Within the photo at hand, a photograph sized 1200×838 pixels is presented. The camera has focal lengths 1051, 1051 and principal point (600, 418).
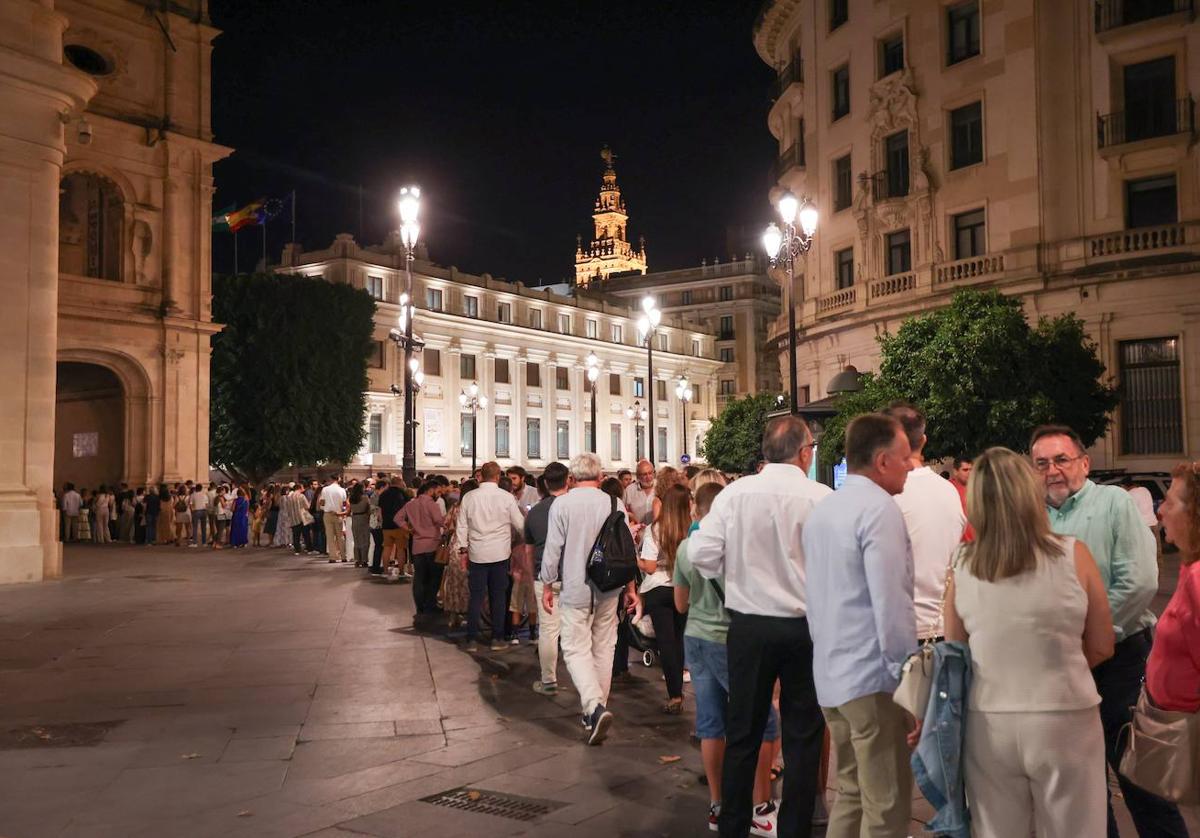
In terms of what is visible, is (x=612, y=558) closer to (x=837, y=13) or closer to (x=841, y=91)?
(x=841, y=91)

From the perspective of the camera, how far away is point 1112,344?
2608 centimetres

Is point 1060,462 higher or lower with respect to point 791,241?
lower

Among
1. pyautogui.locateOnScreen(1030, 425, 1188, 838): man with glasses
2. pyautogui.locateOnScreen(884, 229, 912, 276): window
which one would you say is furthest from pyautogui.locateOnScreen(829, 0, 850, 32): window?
pyautogui.locateOnScreen(1030, 425, 1188, 838): man with glasses

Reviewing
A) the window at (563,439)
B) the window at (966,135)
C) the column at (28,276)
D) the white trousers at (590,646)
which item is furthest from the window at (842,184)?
the window at (563,439)

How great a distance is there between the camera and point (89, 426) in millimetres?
34750

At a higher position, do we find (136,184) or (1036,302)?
(136,184)

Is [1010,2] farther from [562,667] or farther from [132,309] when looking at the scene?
[132,309]

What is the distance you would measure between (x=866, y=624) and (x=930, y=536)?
4.26 ft

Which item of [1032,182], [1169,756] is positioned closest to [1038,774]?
[1169,756]

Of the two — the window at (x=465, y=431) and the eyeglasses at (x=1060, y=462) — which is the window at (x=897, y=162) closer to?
the eyeglasses at (x=1060, y=462)

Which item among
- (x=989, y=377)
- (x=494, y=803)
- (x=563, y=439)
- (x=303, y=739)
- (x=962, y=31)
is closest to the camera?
(x=494, y=803)

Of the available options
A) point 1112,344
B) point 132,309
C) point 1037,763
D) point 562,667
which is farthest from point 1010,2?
point 1037,763

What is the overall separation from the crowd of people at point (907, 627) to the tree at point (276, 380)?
4164 cm

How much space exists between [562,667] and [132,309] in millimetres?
26577
